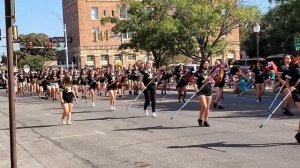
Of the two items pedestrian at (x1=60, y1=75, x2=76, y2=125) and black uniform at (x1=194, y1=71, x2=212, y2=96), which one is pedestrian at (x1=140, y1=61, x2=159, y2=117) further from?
black uniform at (x1=194, y1=71, x2=212, y2=96)

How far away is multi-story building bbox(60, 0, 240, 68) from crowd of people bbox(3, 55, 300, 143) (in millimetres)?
41831

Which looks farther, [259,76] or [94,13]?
[94,13]

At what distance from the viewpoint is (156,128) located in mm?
13469

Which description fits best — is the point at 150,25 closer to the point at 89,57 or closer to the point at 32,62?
the point at 89,57

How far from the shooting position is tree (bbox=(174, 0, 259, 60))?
135ft

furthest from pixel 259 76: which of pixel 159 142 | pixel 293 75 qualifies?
pixel 159 142

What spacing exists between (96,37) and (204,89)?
70.2 meters

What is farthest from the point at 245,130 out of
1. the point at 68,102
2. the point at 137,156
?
the point at 68,102

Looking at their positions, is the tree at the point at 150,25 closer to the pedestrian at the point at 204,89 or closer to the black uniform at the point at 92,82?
the black uniform at the point at 92,82

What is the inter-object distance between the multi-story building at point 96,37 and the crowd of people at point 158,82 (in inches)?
1647

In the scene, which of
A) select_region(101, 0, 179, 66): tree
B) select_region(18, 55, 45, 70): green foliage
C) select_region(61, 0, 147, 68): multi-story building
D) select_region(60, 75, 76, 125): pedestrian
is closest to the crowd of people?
select_region(60, 75, 76, 125): pedestrian

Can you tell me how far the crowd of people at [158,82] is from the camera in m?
12.7

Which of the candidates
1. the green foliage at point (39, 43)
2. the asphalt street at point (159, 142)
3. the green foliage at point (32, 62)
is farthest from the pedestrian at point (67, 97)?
the green foliage at point (39, 43)

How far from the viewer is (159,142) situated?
1105 centimetres
